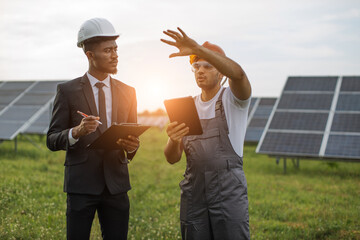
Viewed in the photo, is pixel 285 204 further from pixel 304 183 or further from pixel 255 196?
pixel 304 183

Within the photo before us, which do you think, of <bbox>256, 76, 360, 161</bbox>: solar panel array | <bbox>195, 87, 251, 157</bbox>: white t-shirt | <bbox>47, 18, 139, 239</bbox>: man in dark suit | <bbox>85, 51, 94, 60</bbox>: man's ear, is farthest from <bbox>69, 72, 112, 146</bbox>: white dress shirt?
<bbox>256, 76, 360, 161</bbox>: solar panel array

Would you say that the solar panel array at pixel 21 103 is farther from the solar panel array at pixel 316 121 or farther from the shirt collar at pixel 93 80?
the shirt collar at pixel 93 80

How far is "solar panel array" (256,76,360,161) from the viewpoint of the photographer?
11.5 metres

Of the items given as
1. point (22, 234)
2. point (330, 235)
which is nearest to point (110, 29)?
point (22, 234)

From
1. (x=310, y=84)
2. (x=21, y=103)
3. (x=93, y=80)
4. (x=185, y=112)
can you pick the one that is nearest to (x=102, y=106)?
(x=93, y=80)

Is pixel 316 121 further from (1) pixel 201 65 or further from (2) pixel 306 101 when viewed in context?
(1) pixel 201 65

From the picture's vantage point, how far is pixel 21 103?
56.2 feet

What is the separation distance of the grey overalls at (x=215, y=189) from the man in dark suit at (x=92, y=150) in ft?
1.82

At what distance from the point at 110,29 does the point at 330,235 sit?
4.91 m

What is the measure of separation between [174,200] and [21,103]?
11082mm

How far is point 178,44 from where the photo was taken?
2758mm

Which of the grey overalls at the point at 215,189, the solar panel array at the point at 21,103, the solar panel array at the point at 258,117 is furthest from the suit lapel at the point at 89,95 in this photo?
the solar panel array at the point at 258,117

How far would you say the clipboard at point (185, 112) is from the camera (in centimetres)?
309

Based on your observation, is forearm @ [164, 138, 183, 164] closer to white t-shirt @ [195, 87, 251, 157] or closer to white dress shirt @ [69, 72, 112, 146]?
white t-shirt @ [195, 87, 251, 157]
